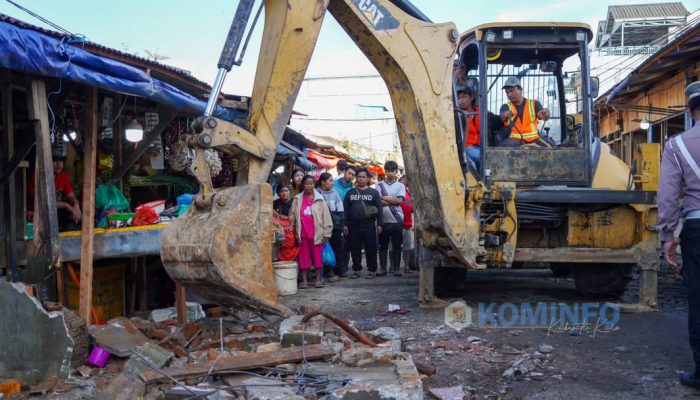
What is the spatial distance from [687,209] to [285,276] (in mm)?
5510

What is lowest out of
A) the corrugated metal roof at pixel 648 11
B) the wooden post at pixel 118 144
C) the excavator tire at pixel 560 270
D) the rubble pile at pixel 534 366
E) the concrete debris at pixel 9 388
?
the concrete debris at pixel 9 388

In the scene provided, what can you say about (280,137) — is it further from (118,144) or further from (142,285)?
(118,144)

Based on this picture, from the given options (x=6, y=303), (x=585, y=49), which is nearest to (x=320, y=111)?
(x=585, y=49)

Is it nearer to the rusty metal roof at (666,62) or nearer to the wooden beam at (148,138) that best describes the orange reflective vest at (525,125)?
the rusty metal roof at (666,62)

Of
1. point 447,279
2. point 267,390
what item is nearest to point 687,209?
point 267,390

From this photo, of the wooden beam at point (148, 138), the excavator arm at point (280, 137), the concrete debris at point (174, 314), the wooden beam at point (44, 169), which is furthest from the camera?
the wooden beam at point (148, 138)

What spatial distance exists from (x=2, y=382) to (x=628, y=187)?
6.33m

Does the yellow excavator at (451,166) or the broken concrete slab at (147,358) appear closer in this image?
the yellow excavator at (451,166)

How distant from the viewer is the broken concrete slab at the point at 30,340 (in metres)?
4.94

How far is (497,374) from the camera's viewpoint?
4.93 m

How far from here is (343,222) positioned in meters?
10.6

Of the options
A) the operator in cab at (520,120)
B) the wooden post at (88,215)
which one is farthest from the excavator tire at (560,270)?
the wooden post at (88,215)

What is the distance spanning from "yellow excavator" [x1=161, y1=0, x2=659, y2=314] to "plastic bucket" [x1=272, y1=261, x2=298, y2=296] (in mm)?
2084

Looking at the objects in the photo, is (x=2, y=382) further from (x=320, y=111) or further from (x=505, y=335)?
(x=320, y=111)
